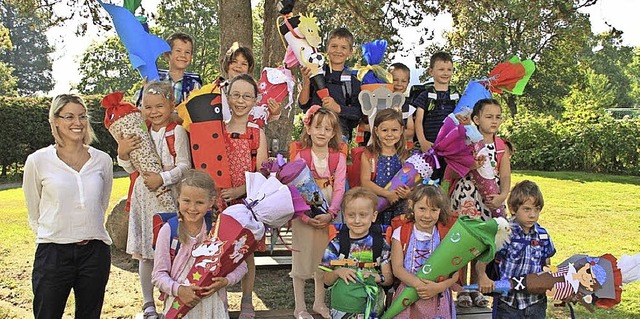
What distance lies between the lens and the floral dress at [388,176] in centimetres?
431

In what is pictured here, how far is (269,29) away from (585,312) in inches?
247

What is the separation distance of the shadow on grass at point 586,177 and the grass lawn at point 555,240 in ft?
0.07

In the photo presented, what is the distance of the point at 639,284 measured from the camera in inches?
254

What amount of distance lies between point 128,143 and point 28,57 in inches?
3095

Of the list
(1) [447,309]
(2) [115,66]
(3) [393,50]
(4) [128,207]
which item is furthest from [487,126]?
(2) [115,66]

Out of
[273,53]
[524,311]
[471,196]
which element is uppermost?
[273,53]

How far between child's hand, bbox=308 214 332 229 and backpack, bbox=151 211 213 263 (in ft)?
2.36

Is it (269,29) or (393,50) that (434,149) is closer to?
(269,29)

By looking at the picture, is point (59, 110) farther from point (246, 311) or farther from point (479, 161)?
point (479, 161)

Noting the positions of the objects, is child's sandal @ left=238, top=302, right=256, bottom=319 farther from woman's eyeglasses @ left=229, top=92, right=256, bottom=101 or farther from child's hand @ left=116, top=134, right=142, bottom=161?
woman's eyeglasses @ left=229, top=92, right=256, bottom=101

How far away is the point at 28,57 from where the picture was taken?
2884 inches

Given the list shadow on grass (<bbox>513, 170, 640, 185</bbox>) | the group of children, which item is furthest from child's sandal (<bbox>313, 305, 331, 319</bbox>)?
shadow on grass (<bbox>513, 170, 640, 185</bbox>)

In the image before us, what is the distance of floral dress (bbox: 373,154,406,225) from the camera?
4312mm

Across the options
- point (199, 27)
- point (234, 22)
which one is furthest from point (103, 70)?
point (234, 22)
